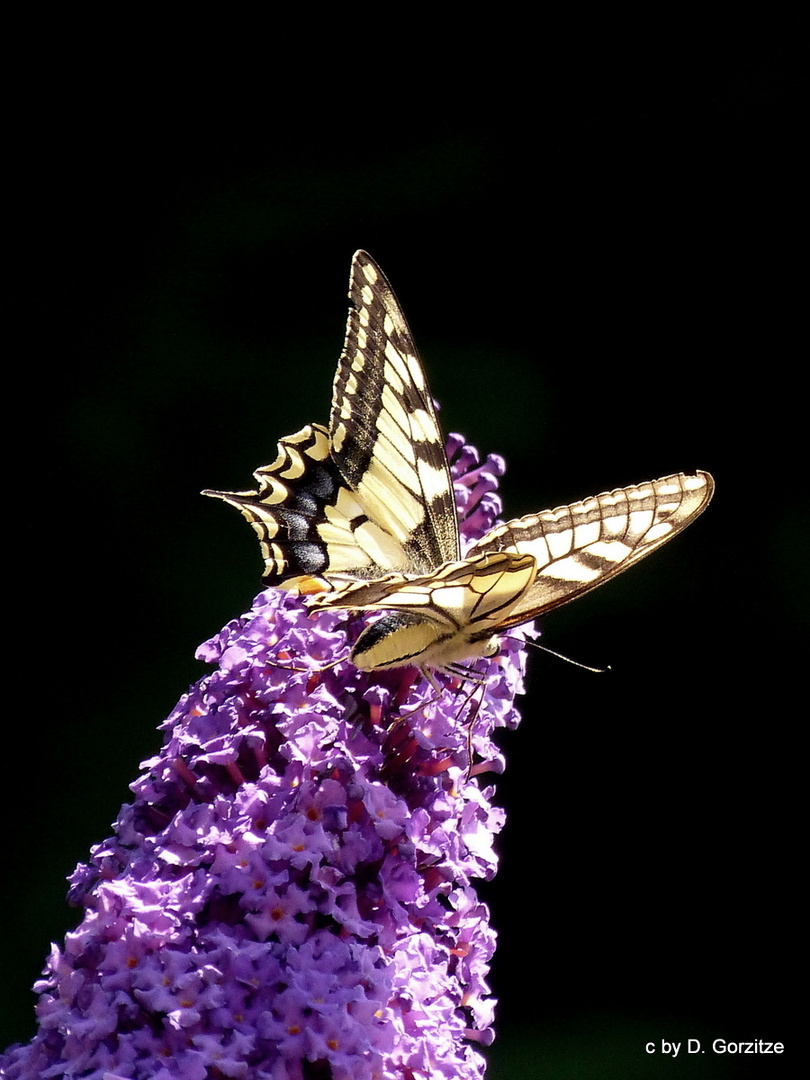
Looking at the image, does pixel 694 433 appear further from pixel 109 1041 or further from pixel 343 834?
pixel 109 1041

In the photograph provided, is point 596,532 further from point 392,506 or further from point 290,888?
point 290,888

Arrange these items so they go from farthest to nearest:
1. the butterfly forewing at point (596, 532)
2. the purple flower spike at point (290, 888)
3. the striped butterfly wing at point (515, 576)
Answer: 1. the butterfly forewing at point (596, 532)
2. the striped butterfly wing at point (515, 576)
3. the purple flower spike at point (290, 888)

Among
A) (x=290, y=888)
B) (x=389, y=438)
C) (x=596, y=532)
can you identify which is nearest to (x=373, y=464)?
(x=389, y=438)

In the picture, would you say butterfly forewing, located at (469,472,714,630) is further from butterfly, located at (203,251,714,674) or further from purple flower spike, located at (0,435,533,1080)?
purple flower spike, located at (0,435,533,1080)

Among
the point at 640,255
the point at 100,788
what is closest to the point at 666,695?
the point at 640,255

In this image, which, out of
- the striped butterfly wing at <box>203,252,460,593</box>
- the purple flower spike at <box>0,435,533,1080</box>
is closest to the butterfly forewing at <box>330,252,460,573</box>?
the striped butterfly wing at <box>203,252,460,593</box>

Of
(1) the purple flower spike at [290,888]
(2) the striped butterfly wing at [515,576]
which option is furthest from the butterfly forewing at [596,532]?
(1) the purple flower spike at [290,888]

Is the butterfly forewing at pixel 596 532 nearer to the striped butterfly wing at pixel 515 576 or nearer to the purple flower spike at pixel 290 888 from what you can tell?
the striped butterfly wing at pixel 515 576
